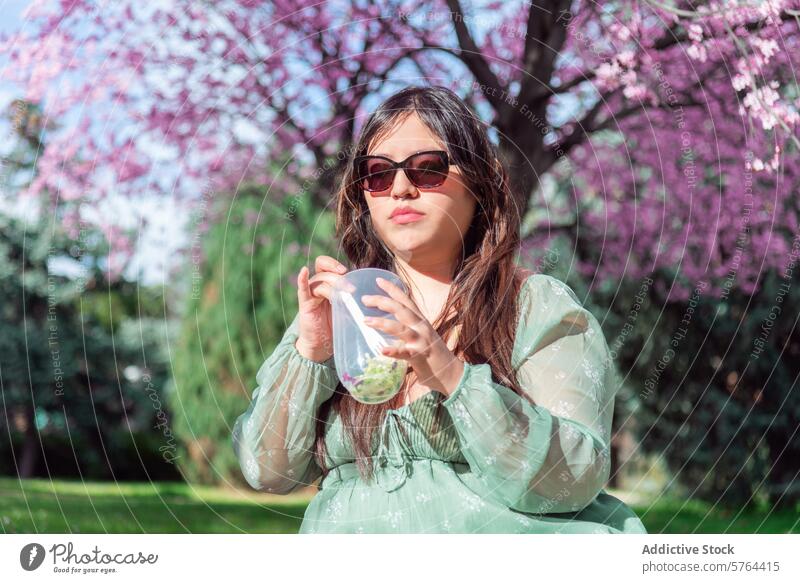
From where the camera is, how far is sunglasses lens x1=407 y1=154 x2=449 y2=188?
1.77 metres

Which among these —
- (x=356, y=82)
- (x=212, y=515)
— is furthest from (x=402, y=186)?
(x=212, y=515)

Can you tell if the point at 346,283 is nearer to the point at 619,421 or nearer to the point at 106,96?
the point at 106,96

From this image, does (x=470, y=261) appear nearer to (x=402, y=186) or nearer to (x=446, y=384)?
(x=402, y=186)

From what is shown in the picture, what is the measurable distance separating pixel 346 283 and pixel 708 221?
4.45 m

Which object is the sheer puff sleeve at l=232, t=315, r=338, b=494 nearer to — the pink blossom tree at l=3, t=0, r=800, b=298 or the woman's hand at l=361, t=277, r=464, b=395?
the woman's hand at l=361, t=277, r=464, b=395

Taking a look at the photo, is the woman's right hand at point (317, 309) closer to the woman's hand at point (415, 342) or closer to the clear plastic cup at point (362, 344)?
the clear plastic cup at point (362, 344)

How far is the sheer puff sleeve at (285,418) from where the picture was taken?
1.81 meters

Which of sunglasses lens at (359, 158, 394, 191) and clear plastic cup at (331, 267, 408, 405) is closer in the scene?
clear plastic cup at (331, 267, 408, 405)

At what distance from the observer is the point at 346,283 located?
1661mm

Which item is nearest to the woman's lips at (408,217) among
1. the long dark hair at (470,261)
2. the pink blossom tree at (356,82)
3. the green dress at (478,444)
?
the long dark hair at (470,261)
